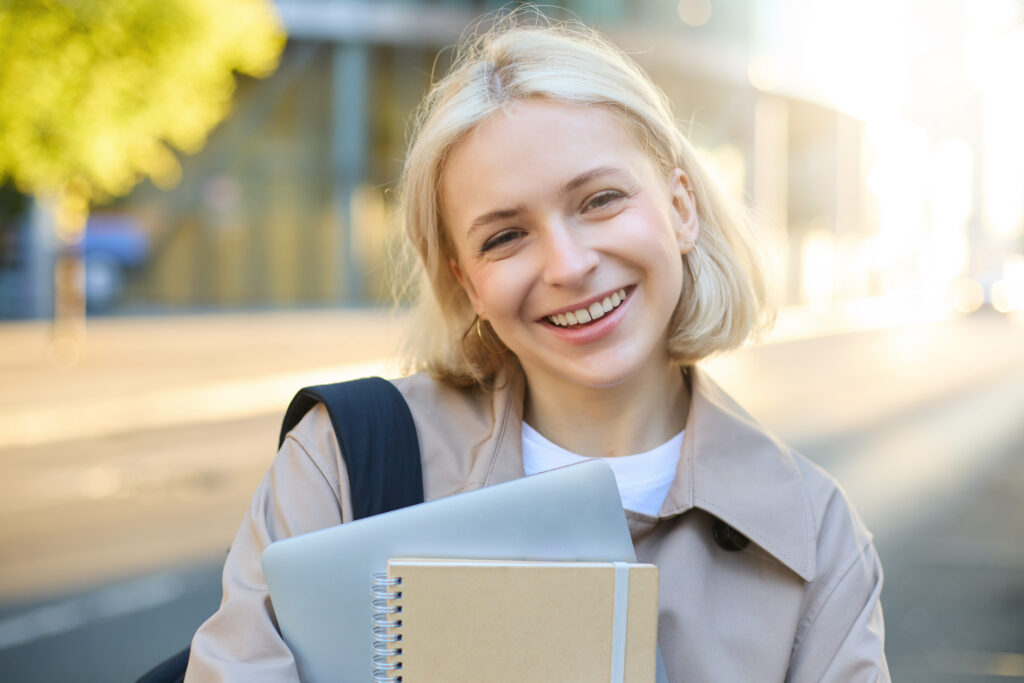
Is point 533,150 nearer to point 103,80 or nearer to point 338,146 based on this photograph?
point 103,80

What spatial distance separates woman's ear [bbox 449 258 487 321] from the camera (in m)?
1.92

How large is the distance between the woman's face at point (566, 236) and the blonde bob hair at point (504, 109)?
0.13 ft

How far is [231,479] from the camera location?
7656mm

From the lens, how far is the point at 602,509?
140cm

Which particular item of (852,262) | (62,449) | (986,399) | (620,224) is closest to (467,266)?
(620,224)

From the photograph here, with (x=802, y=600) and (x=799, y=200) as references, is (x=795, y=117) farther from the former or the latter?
(x=802, y=600)

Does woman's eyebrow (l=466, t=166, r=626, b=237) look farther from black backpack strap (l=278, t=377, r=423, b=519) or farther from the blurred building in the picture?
the blurred building

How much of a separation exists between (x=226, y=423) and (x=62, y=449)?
173 centimetres

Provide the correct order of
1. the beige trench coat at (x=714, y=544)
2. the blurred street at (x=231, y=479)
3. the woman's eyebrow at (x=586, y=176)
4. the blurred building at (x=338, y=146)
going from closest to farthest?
the beige trench coat at (x=714, y=544)
the woman's eyebrow at (x=586, y=176)
the blurred street at (x=231, y=479)
the blurred building at (x=338, y=146)

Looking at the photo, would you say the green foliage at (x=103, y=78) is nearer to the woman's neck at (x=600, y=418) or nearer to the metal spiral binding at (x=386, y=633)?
the woman's neck at (x=600, y=418)

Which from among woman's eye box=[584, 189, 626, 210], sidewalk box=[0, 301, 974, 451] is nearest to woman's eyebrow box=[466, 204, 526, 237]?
woman's eye box=[584, 189, 626, 210]

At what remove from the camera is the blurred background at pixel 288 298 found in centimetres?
538

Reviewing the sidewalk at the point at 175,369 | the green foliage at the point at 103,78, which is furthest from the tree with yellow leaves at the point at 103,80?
the sidewalk at the point at 175,369

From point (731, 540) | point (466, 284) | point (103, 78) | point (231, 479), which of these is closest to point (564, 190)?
point (466, 284)
